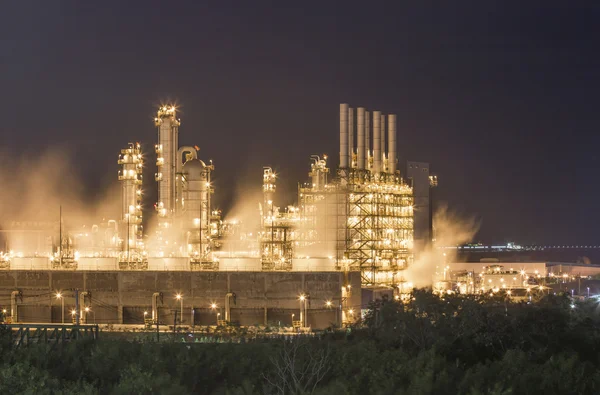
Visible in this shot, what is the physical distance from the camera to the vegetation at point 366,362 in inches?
1069

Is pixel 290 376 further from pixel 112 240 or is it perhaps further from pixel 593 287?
pixel 593 287

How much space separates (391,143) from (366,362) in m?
36.4

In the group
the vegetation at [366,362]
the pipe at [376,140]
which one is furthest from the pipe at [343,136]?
the vegetation at [366,362]

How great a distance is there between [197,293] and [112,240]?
18.9 meters

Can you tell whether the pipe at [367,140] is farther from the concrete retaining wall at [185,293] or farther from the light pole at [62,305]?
the light pole at [62,305]

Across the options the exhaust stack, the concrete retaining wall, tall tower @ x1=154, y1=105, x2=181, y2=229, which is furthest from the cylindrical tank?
tall tower @ x1=154, y1=105, x2=181, y2=229

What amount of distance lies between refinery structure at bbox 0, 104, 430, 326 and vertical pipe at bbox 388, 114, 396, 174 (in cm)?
7

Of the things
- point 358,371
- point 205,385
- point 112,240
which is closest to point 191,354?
point 205,385

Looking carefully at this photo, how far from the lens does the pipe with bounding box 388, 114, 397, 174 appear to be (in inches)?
2604

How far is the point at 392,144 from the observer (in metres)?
66.6

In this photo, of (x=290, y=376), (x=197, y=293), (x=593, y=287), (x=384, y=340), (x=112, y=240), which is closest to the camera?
(x=290, y=376)

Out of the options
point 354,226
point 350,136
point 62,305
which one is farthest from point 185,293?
point 350,136

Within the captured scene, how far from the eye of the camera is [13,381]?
83.4ft

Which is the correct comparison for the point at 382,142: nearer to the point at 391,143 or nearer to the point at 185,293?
the point at 391,143
